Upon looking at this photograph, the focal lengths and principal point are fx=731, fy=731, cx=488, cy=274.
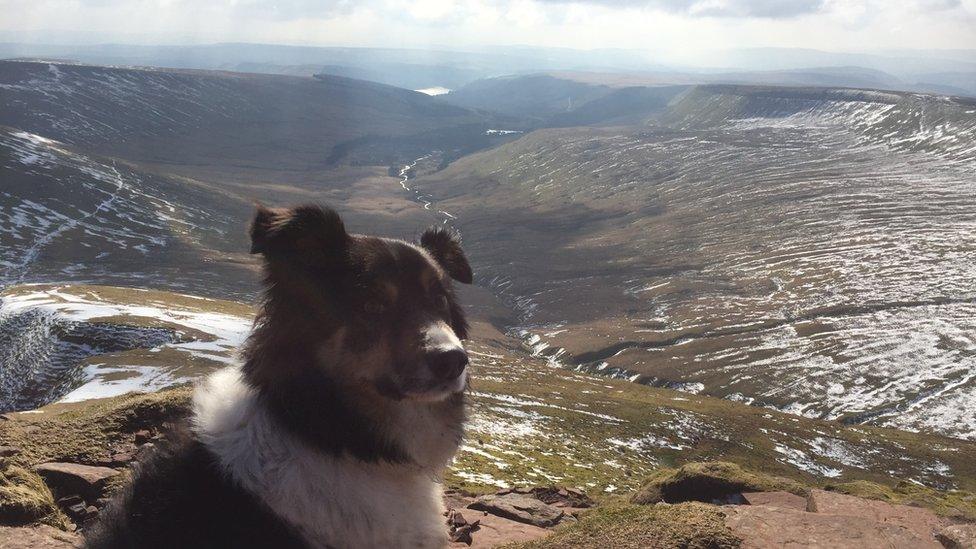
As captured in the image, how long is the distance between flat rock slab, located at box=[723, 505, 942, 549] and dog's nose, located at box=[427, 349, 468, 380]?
4.92m

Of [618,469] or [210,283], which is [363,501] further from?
[210,283]

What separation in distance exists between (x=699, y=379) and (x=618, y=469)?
319 feet

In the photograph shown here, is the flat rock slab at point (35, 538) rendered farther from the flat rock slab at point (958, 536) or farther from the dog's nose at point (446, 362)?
the flat rock slab at point (958, 536)

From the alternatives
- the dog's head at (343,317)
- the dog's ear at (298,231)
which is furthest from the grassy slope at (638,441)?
the dog's ear at (298,231)

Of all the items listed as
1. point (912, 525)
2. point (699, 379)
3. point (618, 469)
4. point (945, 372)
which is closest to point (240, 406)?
point (912, 525)

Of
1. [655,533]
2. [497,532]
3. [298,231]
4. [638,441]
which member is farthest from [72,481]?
A: [638,441]

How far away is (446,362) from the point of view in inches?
264

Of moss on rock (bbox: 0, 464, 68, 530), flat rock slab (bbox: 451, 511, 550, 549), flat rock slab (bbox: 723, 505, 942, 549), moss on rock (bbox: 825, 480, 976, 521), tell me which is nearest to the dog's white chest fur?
moss on rock (bbox: 0, 464, 68, 530)

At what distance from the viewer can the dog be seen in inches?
255

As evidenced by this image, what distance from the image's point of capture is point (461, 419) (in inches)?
297

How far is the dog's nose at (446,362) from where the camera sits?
6.72 m

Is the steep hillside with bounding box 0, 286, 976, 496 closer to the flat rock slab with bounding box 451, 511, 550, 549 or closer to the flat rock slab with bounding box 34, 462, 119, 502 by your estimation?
the flat rock slab with bounding box 451, 511, 550, 549

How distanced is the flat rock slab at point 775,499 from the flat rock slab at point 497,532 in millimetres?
4090

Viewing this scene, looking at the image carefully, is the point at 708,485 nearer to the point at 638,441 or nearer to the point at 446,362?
the point at 446,362
